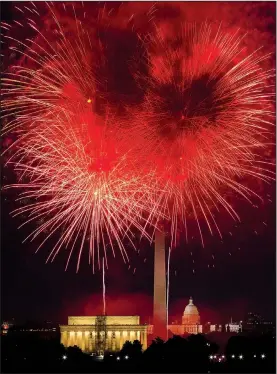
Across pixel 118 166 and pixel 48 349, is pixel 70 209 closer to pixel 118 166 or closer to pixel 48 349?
pixel 118 166

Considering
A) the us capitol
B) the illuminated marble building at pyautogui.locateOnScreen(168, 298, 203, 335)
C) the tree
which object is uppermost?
the illuminated marble building at pyautogui.locateOnScreen(168, 298, 203, 335)

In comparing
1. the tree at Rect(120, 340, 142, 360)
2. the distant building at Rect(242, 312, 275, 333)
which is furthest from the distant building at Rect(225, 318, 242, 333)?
the tree at Rect(120, 340, 142, 360)

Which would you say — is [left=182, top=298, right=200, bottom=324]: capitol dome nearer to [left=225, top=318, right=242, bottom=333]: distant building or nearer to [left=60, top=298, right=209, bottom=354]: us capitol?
[left=225, top=318, right=242, bottom=333]: distant building

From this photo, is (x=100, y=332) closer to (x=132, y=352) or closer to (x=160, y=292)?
(x=160, y=292)

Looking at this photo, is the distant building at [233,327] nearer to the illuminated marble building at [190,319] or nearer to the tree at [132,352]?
the illuminated marble building at [190,319]

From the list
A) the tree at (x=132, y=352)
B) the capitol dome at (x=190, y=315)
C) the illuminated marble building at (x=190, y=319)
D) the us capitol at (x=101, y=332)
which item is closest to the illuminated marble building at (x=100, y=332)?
the us capitol at (x=101, y=332)

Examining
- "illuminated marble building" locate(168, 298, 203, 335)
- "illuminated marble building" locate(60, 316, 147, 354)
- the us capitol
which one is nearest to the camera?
the us capitol

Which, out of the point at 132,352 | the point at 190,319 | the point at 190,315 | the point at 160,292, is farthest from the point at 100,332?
the point at 190,315
